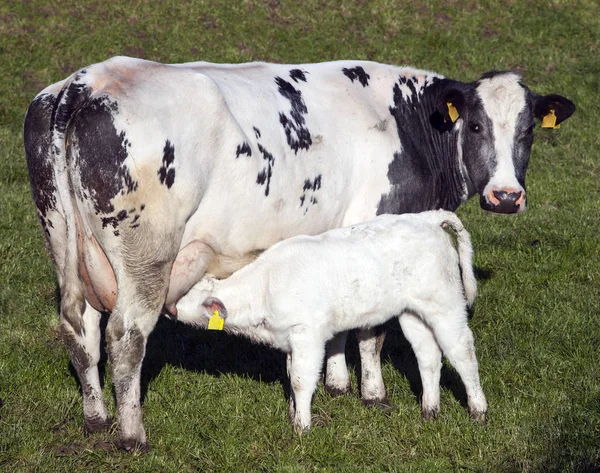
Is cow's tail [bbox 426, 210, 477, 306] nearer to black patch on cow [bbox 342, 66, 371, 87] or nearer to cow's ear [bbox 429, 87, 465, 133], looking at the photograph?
cow's ear [bbox 429, 87, 465, 133]

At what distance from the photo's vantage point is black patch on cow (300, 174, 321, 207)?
7121 millimetres

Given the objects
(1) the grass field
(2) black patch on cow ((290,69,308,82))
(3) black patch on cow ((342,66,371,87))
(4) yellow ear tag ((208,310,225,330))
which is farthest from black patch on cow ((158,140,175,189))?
(3) black patch on cow ((342,66,371,87))

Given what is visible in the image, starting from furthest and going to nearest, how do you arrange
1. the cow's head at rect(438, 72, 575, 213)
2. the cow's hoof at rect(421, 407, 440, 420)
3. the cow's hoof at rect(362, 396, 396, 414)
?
the cow's head at rect(438, 72, 575, 213) → the cow's hoof at rect(362, 396, 396, 414) → the cow's hoof at rect(421, 407, 440, 420)

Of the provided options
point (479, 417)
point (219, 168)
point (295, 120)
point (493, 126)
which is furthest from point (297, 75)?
point (479, 417)

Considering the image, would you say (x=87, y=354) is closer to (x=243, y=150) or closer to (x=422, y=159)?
(x=243, y=150)

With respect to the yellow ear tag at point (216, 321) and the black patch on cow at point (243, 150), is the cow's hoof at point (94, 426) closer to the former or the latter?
the yellow ear tag at point (216, 321)

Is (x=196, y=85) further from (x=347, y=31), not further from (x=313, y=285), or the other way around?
(x=347, y=31)

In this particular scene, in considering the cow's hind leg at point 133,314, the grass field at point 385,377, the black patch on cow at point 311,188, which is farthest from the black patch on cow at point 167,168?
the grass field at point 385,377

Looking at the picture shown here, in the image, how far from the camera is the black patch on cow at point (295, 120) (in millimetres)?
7051

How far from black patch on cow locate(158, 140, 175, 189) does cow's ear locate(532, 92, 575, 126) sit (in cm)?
368

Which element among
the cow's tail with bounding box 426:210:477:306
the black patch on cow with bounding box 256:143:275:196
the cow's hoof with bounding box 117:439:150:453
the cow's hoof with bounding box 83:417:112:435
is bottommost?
the cow's hoof with bounding box 83:417:112:435

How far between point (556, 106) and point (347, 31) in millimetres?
11799

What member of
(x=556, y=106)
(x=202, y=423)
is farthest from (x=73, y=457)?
(x=556, y=106)

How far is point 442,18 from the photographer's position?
20094mm
